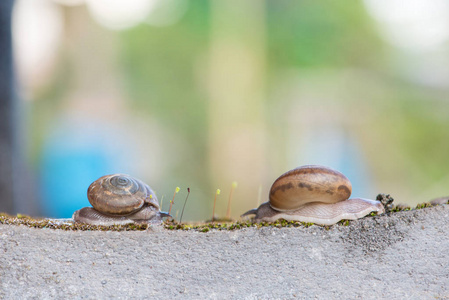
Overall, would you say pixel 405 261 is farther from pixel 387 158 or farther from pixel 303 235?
pixel 387 158

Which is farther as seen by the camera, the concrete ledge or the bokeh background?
the bokeh background

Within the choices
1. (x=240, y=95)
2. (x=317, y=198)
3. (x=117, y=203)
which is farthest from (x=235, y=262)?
(x=240, y=95)

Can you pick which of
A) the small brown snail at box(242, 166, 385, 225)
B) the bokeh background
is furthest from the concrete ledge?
the bokeh background

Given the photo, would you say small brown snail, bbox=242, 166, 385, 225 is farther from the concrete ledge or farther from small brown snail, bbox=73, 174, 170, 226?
small brown snail, bbox=73, 174, 170, 226

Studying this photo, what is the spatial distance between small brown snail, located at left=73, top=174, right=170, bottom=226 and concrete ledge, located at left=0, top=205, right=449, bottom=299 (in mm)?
157

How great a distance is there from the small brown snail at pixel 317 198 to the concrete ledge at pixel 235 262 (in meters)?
0.06

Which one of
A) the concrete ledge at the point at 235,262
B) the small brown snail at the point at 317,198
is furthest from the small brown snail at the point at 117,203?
the small brown snail at the point at 317,198

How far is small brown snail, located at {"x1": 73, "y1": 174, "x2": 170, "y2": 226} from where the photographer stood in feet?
7.22

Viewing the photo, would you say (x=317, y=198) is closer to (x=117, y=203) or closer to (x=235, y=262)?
(x=235, y=262)

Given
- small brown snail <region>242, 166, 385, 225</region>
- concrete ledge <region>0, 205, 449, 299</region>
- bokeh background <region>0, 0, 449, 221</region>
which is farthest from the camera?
bokeh background <region>0, 0, 449, 221</region>

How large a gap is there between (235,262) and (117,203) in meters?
0.69

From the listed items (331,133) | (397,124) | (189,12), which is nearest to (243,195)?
(331,133)

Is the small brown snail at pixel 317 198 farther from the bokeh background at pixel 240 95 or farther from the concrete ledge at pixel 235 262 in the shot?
the bokeh background at pixel 240 95

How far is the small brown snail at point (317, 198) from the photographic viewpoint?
2146mm
